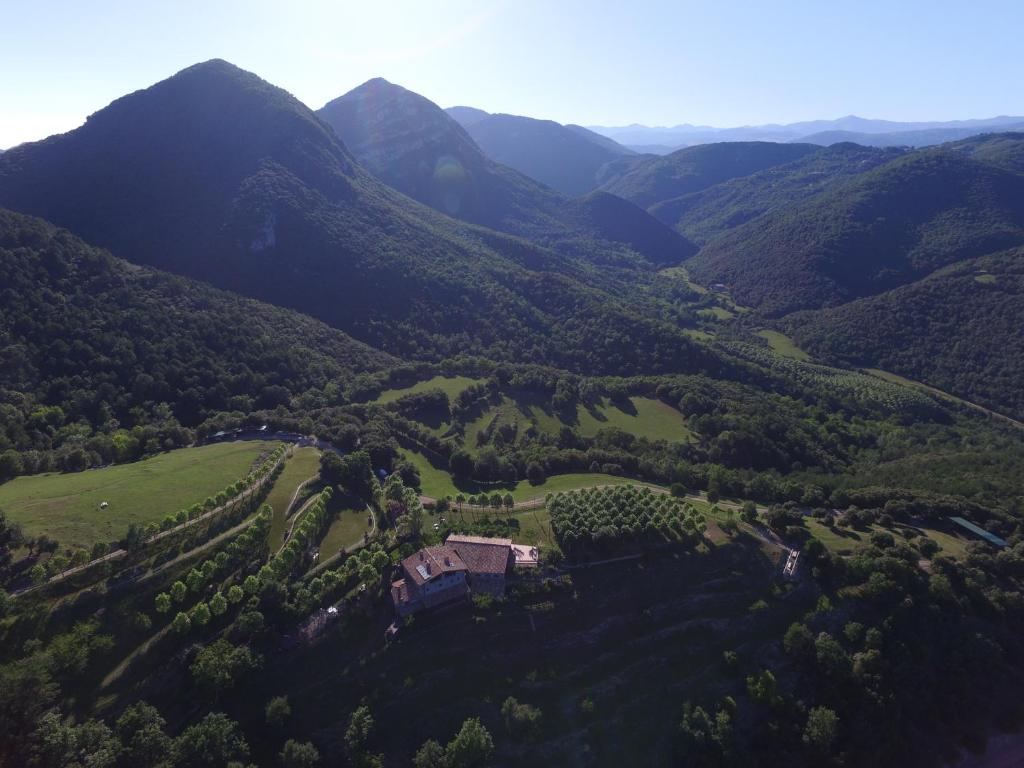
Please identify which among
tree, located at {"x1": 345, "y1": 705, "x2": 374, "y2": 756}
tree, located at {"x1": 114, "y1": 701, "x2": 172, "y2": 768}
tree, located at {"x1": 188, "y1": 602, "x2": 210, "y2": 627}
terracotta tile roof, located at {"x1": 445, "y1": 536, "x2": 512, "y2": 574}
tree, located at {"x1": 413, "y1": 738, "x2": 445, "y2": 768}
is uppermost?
tree, located at {"x1": 188, "y1": 602, "x2": 210, "y2": 627}

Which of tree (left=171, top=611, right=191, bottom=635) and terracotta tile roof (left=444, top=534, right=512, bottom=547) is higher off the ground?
tree (left=171, top=611, right=191, bottom=635)

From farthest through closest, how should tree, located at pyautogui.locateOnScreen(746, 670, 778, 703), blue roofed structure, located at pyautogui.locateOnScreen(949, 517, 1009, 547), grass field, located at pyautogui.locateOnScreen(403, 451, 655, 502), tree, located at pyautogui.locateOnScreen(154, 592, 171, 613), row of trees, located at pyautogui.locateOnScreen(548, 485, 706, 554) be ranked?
grass field, located at pyautogui.locateOnScreen(403, 451, 655, 502)
blue roofed structure, located at pyautogui.locateOnScreen(949, 517, 1009, 547)
row of trees, located at pyautogui.locateOnScreen(548, 485, 706, 554)
tree, located at pyautogui.locateOnScreen(746, 670, 778, 703)
tree, located at pyautogui.locateOnScreen(154, 592, 171, 613)

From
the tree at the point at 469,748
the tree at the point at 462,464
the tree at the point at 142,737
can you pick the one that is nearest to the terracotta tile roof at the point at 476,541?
the tree at the point at 469,748

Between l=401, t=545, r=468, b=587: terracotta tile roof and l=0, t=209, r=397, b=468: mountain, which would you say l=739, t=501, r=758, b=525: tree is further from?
l=0, t=209, r=397, b=468: mountain


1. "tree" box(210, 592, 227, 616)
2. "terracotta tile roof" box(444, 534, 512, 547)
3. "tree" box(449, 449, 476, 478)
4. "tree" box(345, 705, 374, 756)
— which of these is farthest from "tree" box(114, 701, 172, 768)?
"tree" box(449, 449, 476, 478)

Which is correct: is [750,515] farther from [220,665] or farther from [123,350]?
[123,350]

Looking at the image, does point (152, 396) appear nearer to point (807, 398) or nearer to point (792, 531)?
point (792, 531)

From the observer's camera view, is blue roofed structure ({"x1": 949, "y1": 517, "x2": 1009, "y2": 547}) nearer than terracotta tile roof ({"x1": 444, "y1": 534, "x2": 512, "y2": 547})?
No
